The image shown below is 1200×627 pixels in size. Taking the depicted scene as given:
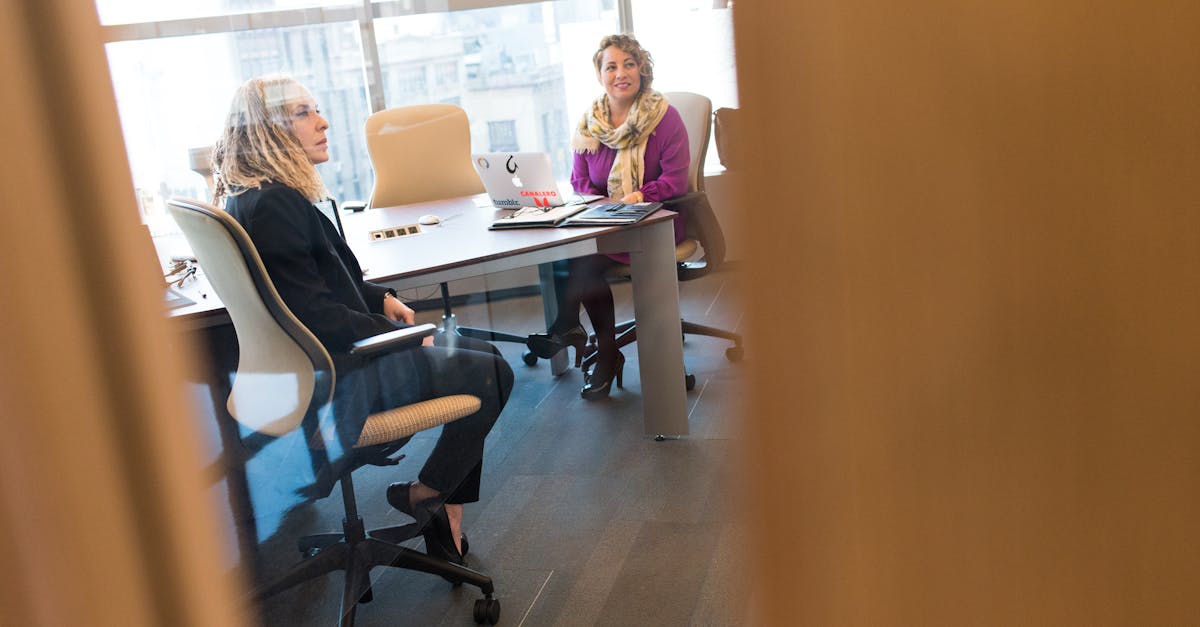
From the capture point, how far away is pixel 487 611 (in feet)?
5.67

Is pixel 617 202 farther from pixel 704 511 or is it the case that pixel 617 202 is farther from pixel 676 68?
pixel 704 511

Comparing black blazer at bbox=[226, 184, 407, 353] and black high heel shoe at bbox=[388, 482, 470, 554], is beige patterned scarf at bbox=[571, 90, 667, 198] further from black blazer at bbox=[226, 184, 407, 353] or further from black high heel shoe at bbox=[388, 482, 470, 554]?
black high heel shoe at bbox=[388, 482, 470, 554]

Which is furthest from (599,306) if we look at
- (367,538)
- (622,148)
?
(367,538)

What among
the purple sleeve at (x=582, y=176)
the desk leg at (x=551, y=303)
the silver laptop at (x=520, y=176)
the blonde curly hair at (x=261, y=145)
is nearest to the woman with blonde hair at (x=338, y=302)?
the blonde curly hair at (x=261, y=145)

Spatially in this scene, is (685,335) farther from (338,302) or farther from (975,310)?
(338,302)

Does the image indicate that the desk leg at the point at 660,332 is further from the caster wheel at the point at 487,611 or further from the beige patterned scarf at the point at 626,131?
the caster wheel at the point at 487,611

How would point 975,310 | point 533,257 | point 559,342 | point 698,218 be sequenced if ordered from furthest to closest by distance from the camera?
point 533,257
point 559,342
point 698,218
point 975,310

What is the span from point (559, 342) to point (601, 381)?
0.39 ft

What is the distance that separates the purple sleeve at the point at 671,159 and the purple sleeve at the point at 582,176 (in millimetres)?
102

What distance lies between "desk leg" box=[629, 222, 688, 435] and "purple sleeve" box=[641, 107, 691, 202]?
0.21ft

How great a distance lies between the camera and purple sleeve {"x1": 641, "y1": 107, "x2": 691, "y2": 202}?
104 cm

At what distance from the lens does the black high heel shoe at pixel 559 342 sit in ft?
4.77

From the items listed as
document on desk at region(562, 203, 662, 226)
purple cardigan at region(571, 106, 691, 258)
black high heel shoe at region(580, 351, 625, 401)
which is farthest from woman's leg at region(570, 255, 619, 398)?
purple cardigan at region(571, 106, 691, 258)

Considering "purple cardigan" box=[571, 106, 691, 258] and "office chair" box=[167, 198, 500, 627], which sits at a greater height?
"purple cardigan" box=[571, 106, 691, 258]
